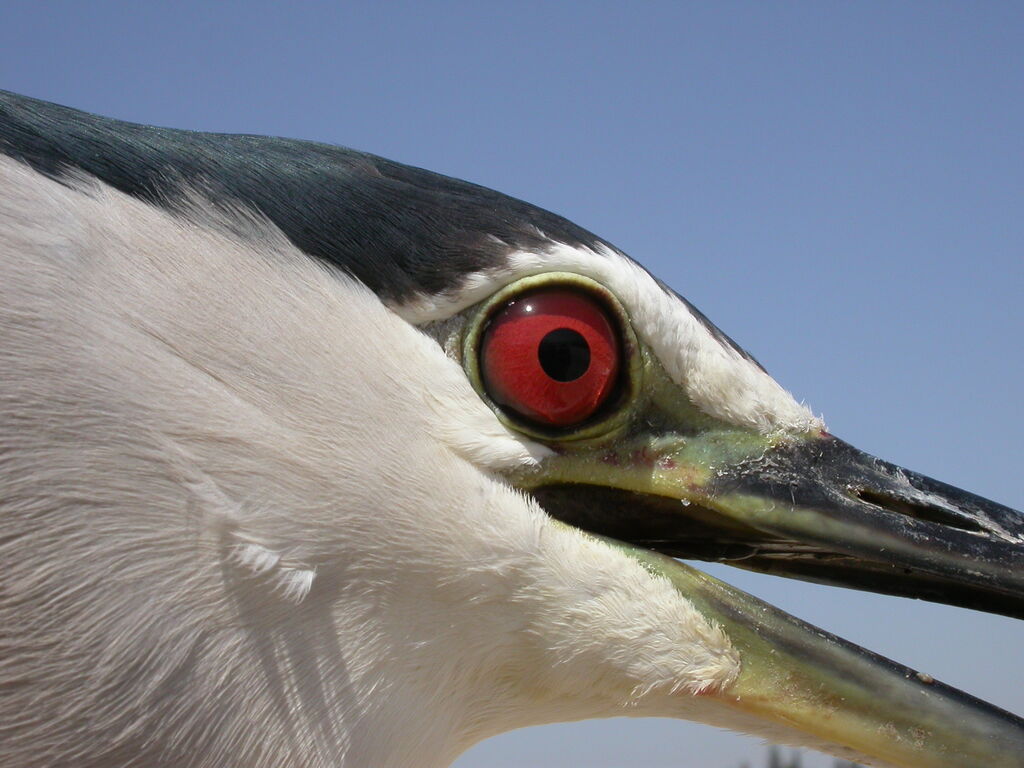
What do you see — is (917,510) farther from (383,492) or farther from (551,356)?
(383,492)

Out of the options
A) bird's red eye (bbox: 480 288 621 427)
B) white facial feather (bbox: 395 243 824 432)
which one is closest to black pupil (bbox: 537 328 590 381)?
bird's red eye (bbox: 480 288 621 427)

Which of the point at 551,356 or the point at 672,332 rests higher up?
the point at 672,332

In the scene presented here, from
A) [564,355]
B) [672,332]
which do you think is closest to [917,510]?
[672,332]

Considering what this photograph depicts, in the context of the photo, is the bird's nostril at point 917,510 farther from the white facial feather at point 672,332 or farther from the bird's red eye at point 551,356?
the bird's red eye at point 551,356

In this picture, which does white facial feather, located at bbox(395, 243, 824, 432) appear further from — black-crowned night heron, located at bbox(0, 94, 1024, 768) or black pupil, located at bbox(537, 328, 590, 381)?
black pupil, located at bbox(537, 328, 590, 381)

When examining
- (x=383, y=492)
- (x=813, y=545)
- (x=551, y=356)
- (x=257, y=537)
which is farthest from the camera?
(x=813, y=545)

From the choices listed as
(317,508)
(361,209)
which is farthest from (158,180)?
(317,508)
